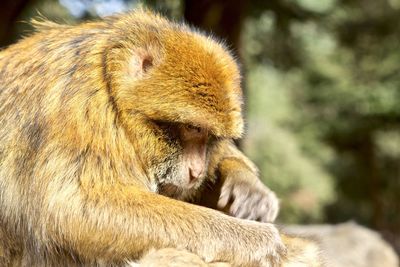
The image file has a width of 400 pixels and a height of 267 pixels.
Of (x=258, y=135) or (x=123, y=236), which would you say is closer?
(x=123, y=236)

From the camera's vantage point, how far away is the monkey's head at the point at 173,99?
11.4 feet

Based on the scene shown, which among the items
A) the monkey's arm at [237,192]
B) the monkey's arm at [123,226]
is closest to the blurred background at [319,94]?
the monkey's arm at [237,192]

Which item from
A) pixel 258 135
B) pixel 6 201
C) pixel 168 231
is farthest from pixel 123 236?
pixel 258 135

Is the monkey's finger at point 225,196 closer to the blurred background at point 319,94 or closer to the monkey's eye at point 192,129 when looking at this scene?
the monkey's eye at point 192,129

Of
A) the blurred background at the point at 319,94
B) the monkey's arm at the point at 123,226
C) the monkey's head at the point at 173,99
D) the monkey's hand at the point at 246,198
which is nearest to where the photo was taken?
the monkey's arm at the point at 123,226

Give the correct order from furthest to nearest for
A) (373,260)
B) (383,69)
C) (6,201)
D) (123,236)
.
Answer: (383,69) < (373,260) < (6,201) < (123,236)

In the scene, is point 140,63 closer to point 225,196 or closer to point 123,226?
point 123,226

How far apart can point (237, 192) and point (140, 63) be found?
0.96 metres

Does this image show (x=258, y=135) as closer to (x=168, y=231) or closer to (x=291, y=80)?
(x=291, y=80)

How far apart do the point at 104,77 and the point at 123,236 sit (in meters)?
0.80

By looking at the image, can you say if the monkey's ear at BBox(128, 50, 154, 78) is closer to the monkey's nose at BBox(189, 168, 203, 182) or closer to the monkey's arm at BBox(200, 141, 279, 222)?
the monkey's nose at BBox(189, 168, 203, 182)

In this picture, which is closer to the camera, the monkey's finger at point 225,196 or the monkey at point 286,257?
the monkey at point 286,257

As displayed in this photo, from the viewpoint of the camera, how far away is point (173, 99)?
3.48m

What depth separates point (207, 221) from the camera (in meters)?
3.48
